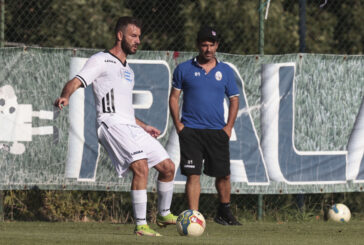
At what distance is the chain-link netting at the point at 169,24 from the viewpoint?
12.4 m

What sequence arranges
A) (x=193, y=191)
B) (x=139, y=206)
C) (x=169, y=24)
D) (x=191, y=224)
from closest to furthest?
(x=191, y=224)
(x=139, y=206)
(x=193, y=191)
(x=169, y=24)

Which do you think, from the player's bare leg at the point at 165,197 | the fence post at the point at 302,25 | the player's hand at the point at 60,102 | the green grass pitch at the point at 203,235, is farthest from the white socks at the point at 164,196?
the fence post at the point at 302,25

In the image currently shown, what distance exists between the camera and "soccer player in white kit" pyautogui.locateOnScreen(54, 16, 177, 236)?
7832 millimetres

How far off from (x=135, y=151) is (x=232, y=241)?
4.50ft

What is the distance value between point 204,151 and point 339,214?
1808 millimetres

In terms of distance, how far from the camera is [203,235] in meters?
8.01

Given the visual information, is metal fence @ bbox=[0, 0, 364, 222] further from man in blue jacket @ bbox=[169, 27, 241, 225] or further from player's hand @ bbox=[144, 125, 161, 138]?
player's hand @ bbox=[144, 125, 161, 138]

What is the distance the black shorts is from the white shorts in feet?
3.42

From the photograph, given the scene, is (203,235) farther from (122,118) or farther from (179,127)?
(179,127)

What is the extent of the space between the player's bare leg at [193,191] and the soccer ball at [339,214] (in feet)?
5.70

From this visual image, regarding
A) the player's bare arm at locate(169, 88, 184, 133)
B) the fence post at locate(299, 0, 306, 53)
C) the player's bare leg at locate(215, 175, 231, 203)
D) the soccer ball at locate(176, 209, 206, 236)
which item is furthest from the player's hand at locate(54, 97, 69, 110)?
the fence post at locate(299, 0, 306, 53)

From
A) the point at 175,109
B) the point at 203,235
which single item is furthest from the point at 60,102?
the point at 175,109

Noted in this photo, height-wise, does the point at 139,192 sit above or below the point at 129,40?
below

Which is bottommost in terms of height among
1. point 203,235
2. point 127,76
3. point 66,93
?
point 203,235
